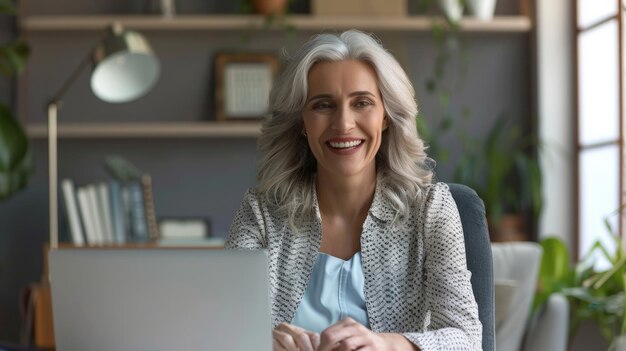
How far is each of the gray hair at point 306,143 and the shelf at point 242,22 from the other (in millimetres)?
2595

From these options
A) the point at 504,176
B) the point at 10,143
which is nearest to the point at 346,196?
the point at 10,143

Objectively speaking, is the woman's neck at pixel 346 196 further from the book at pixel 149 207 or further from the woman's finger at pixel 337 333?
the book at pixel 149 207

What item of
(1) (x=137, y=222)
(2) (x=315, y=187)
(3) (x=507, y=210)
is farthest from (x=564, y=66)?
(2) (x=315, y=187)

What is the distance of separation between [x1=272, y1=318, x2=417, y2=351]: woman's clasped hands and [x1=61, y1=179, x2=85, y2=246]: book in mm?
2787

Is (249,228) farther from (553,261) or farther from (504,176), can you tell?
(504,176)

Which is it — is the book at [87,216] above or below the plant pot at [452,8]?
below

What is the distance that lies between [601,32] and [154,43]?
193cm

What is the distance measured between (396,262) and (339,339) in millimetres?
376

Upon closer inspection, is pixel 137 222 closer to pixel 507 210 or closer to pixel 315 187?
pixel 507 210

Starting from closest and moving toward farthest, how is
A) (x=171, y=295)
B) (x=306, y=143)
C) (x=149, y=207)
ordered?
(x=171, y=295)
(x=306, y=143)
(x=149, y=207)

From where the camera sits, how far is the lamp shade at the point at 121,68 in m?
4.17

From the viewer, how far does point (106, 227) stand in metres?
4.63

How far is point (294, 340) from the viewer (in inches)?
74.5

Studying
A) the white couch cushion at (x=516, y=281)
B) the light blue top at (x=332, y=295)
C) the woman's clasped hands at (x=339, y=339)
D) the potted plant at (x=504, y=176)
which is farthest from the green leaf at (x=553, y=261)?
the woman's clasped hands at (x=339, y=339)
